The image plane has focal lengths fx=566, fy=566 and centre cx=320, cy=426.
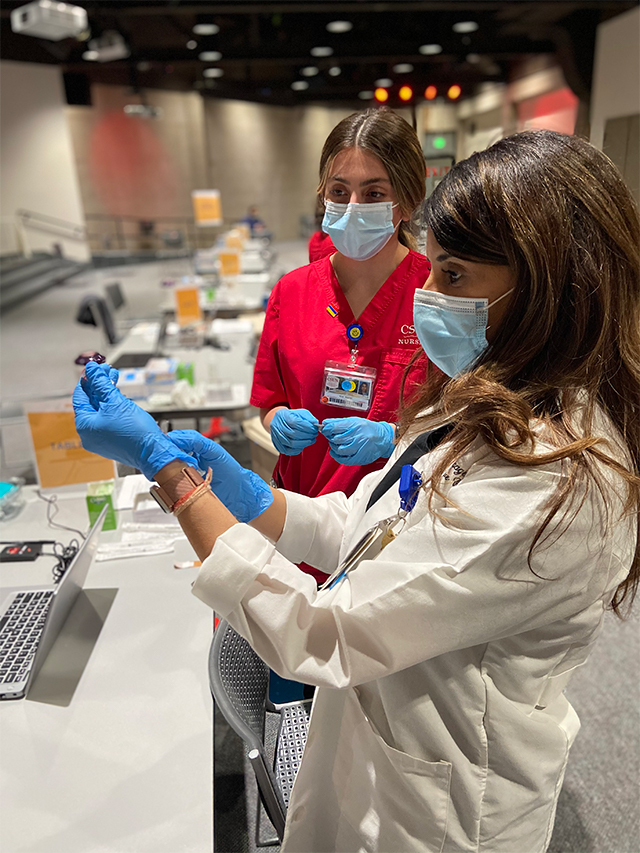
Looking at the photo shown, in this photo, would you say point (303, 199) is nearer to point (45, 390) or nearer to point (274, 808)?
point (45, 390)

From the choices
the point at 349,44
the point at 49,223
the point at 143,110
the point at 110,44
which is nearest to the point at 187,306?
the point at 110,44

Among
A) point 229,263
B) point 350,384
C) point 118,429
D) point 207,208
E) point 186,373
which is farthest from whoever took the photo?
point 207,208

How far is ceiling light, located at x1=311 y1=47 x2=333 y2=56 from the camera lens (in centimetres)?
928

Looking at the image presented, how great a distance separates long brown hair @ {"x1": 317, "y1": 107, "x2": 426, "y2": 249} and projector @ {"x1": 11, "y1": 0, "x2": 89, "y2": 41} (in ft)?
23.1

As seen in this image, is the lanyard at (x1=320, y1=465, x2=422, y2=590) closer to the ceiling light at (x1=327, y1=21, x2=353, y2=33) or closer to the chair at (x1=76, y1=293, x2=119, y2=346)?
the chair at (x1=76, y1=293, x2=119, y2=346)

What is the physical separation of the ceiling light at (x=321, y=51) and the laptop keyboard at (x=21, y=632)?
33.6ft

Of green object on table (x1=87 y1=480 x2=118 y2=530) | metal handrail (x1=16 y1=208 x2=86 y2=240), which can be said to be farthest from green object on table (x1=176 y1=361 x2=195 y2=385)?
metal handrail (x1=16 y1=208 x2=86 y2=240)

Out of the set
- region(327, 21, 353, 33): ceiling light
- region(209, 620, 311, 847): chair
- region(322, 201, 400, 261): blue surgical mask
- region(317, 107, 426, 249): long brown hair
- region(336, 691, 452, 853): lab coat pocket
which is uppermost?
region(327, 21, 353, 33): ceiling light

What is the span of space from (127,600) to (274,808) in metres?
0.66

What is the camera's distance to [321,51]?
30.7ft

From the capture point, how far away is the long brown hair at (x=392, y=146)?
125 centimetres

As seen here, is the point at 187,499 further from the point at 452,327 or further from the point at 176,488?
the point at 452,327

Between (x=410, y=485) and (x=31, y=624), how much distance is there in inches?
41.8

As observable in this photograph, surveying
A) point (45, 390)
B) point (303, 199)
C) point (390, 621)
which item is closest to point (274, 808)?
point (390, 621)
